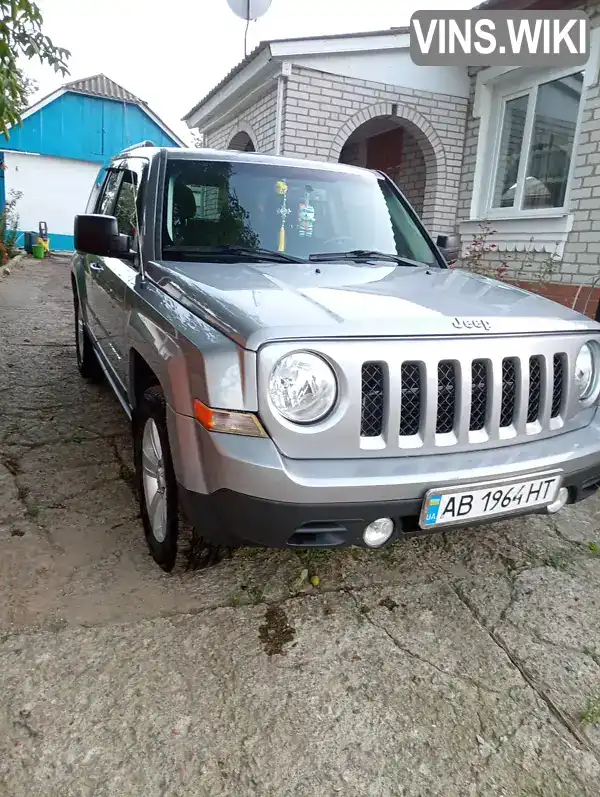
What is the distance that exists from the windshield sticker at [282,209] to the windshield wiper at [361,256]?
169mm

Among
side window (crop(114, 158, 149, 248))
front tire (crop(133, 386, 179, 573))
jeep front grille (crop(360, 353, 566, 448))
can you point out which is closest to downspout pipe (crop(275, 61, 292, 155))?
side window (crop(114, 158, 149, 248))

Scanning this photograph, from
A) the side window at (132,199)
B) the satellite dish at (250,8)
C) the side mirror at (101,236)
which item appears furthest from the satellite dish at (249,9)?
the side mirror at (101,236)

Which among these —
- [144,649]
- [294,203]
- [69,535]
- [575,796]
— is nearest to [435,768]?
[575,796]

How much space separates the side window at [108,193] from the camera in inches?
150

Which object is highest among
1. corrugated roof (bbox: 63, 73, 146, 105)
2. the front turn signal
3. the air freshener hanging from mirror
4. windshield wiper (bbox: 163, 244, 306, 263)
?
corrugated roof (bbox: 63, 73, 146, 105)

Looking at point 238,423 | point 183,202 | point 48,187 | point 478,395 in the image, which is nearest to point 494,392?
point 478,395

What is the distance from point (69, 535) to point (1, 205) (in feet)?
70.8

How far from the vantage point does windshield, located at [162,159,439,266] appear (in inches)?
114

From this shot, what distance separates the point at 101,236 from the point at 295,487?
1677 mm

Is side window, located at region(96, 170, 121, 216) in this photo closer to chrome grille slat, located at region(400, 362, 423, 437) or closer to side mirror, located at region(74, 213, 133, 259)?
side mirror, located at region(74, 213, 133, 259)

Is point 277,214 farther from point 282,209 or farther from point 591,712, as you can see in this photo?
point 591,712

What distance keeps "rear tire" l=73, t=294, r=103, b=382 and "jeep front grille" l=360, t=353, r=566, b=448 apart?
131 inches

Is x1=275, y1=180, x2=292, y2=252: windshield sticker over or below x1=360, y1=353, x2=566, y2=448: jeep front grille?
over

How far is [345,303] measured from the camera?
2.09m
